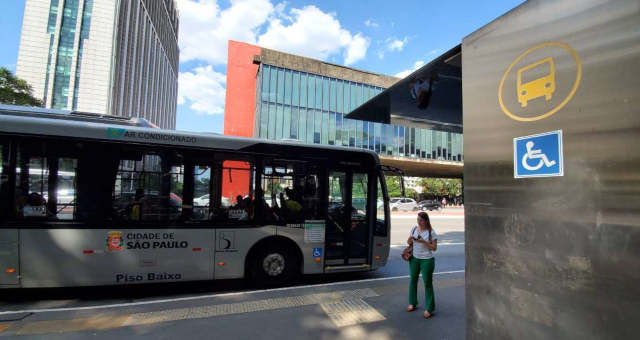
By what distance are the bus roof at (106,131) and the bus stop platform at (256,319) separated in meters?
2.75

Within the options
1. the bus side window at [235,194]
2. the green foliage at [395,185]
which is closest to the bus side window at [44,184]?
the bus side window at [235,194]

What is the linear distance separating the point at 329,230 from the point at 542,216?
192 inches

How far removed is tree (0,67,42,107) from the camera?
60.1ft

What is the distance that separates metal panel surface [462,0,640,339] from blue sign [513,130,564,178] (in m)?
0.03

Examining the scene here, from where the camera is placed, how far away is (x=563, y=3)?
1791mm

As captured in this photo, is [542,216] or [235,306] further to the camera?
[235,306]

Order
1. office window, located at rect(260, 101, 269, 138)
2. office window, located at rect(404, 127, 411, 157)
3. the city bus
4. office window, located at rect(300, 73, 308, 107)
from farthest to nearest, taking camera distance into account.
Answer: office window, located at rect(404, 127, 411, 157) < office window, located at rect(300, 73, 308, 107) < office window, located at rect(260, 101, 269, 138) < the city bus

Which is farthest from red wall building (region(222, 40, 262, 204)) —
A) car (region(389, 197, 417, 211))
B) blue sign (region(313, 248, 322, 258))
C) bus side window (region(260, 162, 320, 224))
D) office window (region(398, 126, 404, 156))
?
blue sign (region(313, 248, 322, 258))

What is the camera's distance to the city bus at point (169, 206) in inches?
202

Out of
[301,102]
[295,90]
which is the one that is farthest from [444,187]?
[295,90]

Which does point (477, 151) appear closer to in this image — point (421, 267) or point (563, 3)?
point (563, 3)

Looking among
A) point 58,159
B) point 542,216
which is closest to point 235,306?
point 58,159

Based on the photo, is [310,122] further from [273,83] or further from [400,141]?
[400,141]

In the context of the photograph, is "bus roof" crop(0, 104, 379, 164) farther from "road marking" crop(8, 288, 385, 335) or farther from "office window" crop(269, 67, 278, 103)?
"office window" crop(269, 67, 278, 103)
